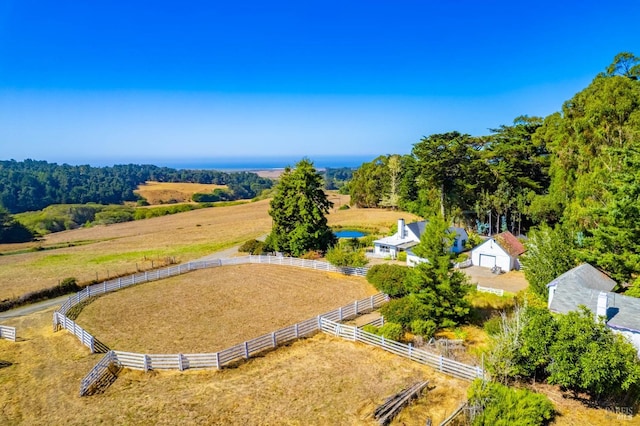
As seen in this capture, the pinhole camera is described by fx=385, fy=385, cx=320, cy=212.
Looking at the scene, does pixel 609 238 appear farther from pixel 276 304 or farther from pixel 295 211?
pixel 295 211

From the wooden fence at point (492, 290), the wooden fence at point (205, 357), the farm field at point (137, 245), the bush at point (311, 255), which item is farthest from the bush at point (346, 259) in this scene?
the farm field at point (137, 245)

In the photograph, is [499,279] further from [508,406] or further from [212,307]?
[212,307]

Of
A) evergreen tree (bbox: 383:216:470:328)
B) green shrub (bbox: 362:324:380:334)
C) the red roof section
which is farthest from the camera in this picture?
the red roof section

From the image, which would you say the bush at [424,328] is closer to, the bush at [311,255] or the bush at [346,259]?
the bush at [346,259]

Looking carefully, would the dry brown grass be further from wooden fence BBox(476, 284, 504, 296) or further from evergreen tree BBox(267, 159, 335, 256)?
wooden fence BBox(476, 284, 504, 296)

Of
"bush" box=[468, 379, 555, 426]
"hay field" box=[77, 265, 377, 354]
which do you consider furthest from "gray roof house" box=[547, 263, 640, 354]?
"hay field" box=[77, 265, 377, 354]

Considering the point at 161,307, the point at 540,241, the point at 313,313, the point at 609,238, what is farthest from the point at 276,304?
the point at 609,238
